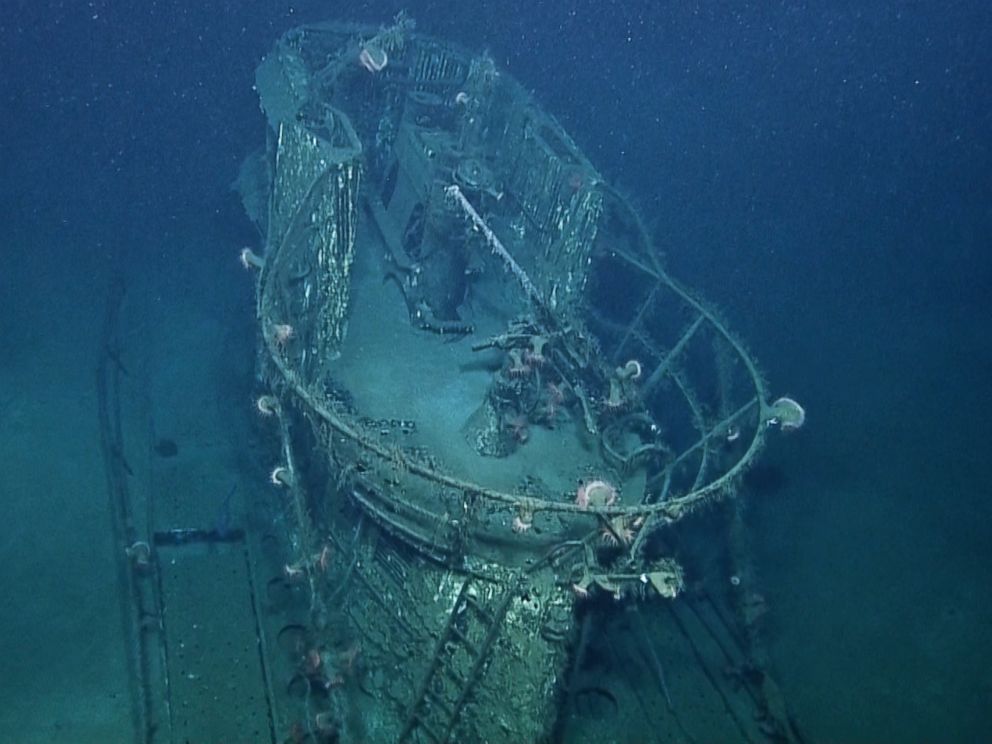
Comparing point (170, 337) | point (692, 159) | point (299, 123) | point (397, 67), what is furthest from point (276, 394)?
point (692, 159)

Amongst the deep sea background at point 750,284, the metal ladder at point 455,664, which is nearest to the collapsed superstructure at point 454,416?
the metal ladder at point 455,664

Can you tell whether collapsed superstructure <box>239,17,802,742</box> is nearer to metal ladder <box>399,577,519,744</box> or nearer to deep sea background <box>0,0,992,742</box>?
metal ladder <box>399,577,519,744</box>

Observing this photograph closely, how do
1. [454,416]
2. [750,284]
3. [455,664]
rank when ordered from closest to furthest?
[455,664] → [454,416] → [750,284]

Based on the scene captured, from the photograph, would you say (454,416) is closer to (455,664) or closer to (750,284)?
(455,664)

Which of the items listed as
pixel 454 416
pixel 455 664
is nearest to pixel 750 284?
pixel 454 416

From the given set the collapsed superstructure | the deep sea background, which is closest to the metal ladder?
the collapsed superstructure
